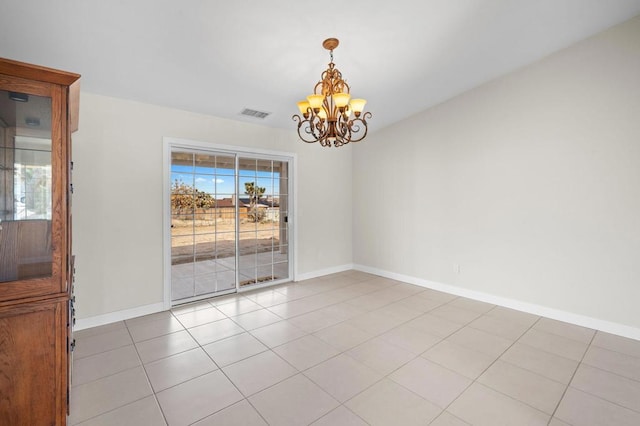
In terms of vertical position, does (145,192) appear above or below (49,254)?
above

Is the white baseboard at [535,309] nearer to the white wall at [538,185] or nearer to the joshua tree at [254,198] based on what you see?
the white wall at [538,185]

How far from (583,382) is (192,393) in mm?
2957

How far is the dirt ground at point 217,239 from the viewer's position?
390 cm

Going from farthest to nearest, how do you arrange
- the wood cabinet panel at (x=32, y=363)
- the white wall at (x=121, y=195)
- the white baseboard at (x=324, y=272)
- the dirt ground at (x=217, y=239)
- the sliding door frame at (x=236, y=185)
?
the white baseboard at (x=324, y=272) < the dirt ground at (x=217, y=239) < the sliding door frame at (x=236, y=185) < the white wall at (x=121, y=195) < the wood cabinet panel at (x=32, y=363)

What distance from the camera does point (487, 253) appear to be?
3998mm

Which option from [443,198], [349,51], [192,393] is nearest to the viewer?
[192,393]

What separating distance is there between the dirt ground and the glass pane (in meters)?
2.27

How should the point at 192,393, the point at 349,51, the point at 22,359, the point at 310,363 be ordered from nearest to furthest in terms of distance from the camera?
the point at 22,359
the point at 192,393
the point at 310,363
the point at 349,51

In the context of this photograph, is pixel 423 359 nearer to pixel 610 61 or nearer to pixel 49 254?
pixel 49 254

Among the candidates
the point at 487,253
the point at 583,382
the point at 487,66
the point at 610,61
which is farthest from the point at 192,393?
the point at 610,61

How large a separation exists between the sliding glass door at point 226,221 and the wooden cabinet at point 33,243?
7.18 feet

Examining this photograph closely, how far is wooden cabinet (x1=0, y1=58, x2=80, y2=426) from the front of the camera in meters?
1.47

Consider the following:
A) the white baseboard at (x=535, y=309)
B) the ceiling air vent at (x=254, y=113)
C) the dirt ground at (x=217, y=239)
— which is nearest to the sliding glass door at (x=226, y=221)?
the dirt ground at (x=217, y=239)

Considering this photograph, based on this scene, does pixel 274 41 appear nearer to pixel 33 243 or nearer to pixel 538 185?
pixel 33 243
